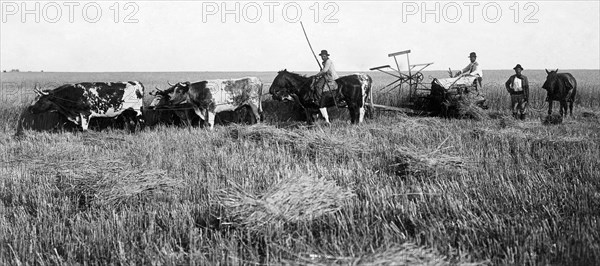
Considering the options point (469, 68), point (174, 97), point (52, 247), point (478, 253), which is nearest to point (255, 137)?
point (174, 97)

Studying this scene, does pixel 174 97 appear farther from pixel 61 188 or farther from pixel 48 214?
pixel 48 214

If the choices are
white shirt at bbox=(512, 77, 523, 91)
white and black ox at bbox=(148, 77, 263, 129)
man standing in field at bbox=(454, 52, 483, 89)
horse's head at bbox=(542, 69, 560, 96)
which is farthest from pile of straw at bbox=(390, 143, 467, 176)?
horse's head at bbox=(542, 69, 560, 96)

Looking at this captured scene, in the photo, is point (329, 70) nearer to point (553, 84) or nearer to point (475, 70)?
point (475, 70)

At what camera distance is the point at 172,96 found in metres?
10.7

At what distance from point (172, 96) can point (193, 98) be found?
0.58 meters

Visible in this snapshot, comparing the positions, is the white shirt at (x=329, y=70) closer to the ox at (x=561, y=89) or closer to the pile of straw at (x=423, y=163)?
the pile of straw at (x=423, y=163)

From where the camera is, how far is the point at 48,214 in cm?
388

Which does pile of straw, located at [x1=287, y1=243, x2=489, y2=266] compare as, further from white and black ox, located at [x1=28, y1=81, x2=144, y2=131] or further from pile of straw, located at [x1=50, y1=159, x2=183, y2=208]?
white and black ox, located at [x1=28, y1=81, x2=144, y2=131]

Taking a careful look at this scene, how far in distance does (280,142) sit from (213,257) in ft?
15.3

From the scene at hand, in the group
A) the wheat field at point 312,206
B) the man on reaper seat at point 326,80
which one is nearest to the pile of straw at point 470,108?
the man on reaper seat at point 326,80

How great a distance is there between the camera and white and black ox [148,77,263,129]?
34.6 ft

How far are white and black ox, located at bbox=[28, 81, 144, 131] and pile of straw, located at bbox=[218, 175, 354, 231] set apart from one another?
7.73m

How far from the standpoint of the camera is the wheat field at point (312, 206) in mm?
2904

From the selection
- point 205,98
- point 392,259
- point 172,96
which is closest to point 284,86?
point 205,98
